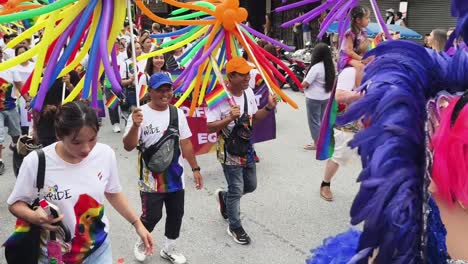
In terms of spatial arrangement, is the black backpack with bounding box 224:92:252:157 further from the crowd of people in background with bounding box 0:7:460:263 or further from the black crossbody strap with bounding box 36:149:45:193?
the black crossbody strap with bounding box 36:149:45:193

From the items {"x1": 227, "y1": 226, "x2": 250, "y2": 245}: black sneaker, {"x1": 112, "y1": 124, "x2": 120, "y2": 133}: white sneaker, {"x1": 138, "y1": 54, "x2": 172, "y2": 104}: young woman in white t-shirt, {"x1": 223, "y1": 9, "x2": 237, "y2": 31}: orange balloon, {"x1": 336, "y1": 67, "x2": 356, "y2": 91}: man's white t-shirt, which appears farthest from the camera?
{"x1": 112, "y1": 124, "x2": 120, "y2": 133}: white sneaker

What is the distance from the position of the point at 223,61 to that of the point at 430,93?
2759 mm

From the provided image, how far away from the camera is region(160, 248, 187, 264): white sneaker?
362 centimetres

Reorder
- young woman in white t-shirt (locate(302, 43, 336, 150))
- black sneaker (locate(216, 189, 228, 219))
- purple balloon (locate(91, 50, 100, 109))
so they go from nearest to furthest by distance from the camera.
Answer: purple balloon (locate(91, 50, 100, 109)) → black sneaker (locate(216, 189, 228, 219)) → young woman in white t-shirt (locate(302, 43, 336, 150))

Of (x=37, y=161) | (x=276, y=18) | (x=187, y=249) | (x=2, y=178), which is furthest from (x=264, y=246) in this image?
(x=276, y=18)

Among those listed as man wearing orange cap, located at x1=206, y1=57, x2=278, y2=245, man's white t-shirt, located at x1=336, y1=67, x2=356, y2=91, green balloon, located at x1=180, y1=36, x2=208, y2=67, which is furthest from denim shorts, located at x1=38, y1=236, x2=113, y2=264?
man's white t-shirt, located at x1=336, y1=67, x2=356, y2=91

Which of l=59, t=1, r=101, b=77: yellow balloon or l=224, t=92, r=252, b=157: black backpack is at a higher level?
l=59, t=1, r=101, b=77: yellow balloon

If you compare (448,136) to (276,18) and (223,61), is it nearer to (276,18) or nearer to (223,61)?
(223,61)

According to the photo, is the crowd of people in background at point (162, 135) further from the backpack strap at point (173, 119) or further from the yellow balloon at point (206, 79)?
the yellow balloon at point (206, 79)

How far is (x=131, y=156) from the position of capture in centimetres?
650

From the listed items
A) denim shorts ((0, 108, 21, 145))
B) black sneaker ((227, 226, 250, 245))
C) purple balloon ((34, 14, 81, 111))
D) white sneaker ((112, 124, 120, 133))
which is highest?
purple balloon ((34, 14, 81, 111))

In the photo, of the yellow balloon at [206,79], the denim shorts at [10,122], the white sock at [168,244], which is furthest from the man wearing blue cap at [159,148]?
the denim shorts at [10,122]

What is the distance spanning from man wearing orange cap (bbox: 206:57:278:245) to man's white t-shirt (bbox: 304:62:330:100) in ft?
7.59

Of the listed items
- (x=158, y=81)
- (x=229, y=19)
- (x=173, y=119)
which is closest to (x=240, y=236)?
(x=173, y=119)
